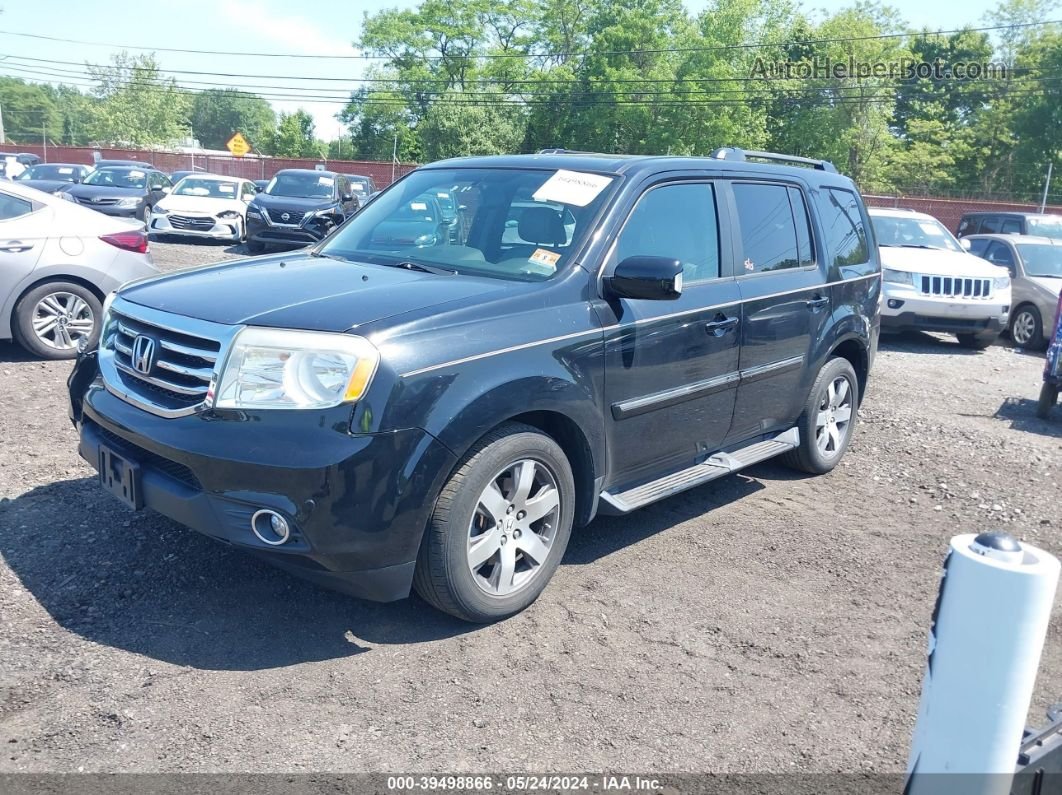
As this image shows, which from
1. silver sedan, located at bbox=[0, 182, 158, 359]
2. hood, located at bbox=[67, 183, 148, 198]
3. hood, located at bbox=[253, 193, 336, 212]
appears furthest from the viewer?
hood, located at bbox=[67, 183, 148, 198]

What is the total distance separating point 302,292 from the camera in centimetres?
379

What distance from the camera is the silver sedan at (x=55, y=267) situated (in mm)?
7434

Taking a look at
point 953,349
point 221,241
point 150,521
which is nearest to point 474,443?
point 150,521

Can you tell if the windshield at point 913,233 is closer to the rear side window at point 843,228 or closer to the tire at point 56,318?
the rear side window at point 843,228

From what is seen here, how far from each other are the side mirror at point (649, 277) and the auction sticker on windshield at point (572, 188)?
0.51 meters

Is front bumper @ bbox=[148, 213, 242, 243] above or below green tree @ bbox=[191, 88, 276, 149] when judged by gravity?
below

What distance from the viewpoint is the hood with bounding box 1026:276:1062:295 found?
43.1 feet

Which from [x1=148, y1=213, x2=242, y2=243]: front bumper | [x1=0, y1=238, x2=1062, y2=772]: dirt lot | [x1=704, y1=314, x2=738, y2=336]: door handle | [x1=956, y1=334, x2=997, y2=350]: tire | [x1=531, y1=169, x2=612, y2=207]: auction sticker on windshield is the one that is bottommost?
[x1=0, y1=238, x2=1062, y2=772]: dirt lot

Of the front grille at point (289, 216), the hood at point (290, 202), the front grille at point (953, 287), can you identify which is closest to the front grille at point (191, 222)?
the hood at point (290, 202)

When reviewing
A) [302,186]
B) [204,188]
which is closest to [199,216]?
[204,188]

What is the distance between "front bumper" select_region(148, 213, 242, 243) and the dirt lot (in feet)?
45.0

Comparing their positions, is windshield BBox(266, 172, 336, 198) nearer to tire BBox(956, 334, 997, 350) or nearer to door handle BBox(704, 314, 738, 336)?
tire BBox(956, 334, 997, 350)

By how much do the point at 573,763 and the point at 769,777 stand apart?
0.63 meters
